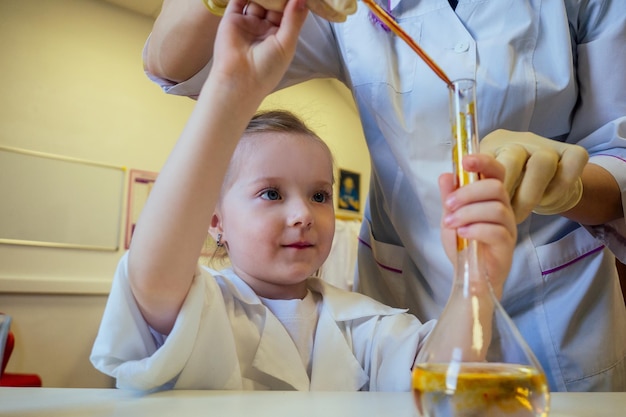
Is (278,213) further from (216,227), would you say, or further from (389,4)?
(389,4)

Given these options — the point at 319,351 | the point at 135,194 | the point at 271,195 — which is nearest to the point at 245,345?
the point at 319,351

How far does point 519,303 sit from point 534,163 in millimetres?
310

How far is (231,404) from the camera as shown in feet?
1.50

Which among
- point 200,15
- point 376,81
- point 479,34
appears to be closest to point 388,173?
point 376,81

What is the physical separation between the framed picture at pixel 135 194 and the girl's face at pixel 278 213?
174cm

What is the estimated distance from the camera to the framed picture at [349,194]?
3.33 meters

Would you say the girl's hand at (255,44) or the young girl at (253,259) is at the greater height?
the girl's hand at (255,44)

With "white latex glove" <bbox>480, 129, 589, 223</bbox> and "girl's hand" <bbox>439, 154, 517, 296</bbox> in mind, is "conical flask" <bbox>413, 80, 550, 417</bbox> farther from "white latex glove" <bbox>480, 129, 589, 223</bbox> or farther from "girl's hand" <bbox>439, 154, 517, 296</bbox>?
"white latex glove" <bbox>480, 129, 589, 223</bbox>

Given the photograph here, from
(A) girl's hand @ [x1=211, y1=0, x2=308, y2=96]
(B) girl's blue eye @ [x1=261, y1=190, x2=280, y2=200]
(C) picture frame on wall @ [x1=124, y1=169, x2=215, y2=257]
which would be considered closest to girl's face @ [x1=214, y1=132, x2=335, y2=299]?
(B) girl's blue eye @ [x1=261, y1=190, x2=280, y2=200]

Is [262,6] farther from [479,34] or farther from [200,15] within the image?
[479,34]

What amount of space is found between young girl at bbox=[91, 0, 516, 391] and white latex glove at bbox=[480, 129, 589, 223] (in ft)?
0.30

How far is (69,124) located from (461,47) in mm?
1995

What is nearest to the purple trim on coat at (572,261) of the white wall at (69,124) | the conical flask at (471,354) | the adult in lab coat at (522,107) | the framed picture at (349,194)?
the adult in lab coat at (522,107)

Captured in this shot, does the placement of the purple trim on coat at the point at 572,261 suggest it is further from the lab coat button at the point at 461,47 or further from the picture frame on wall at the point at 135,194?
the picture frame on wall at the point at 135,194
